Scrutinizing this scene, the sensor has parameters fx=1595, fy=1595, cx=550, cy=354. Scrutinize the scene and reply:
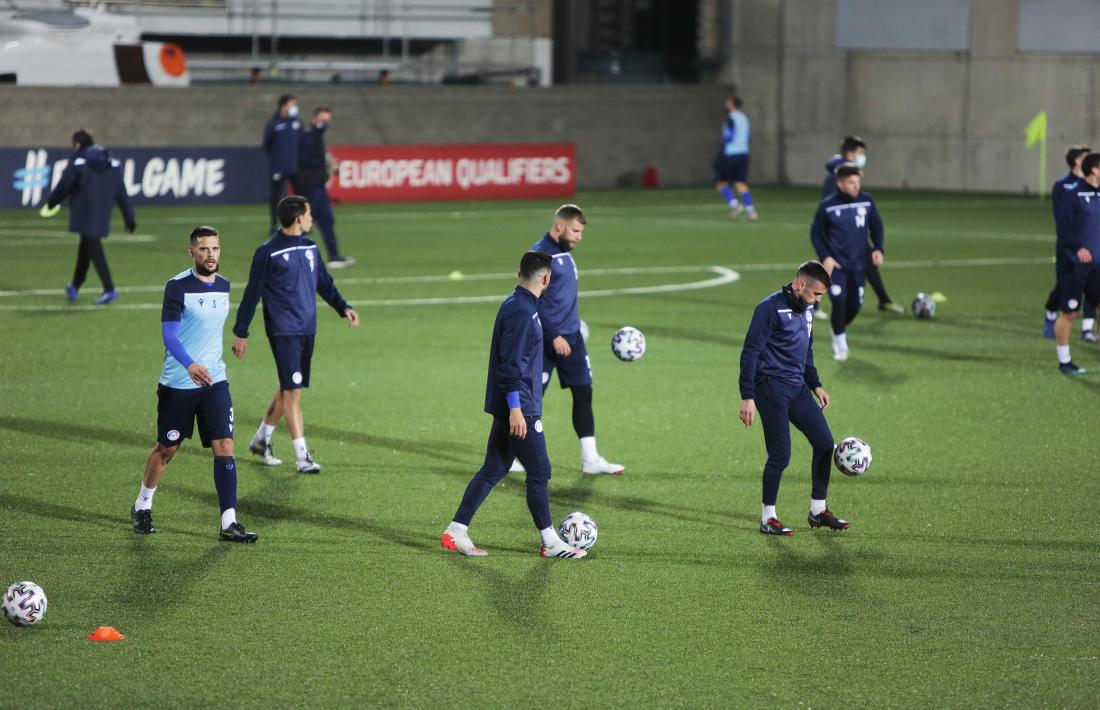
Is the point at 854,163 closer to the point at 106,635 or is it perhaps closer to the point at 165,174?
the point at 106,635

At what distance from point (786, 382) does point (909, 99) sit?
118 feet

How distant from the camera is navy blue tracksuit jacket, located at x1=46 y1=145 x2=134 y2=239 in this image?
827 inches

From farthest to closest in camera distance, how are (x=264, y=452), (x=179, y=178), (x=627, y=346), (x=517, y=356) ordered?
(x=179, y=178) → (x=627, y=346) → (x=264, y=452) → (x=517, y=356)

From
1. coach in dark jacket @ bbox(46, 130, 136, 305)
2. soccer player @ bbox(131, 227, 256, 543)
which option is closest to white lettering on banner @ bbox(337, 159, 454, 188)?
coach in dark jacket @ bbox(46, 130, 136, 305)

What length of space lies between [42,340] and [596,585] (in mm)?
11204

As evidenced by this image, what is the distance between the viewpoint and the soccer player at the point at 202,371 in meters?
10.0

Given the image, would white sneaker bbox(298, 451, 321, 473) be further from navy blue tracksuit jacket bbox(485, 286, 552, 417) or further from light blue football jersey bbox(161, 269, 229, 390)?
navy blue tracksuit jacket bbox(485, 286, 552, 417)

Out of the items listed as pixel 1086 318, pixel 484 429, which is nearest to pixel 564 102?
pixel 1086 318

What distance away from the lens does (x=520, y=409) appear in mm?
9656

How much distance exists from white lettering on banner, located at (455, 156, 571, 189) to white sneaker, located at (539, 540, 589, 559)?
102 ft

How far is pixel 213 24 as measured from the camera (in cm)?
4569

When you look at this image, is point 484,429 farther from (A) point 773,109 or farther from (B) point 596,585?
(A) point 773,109

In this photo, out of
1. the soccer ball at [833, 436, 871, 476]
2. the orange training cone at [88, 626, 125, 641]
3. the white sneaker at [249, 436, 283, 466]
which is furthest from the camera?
the white sneaker at [249, 436, 283, 466]

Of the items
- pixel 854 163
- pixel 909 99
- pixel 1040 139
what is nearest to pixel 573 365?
pixel 854 163
